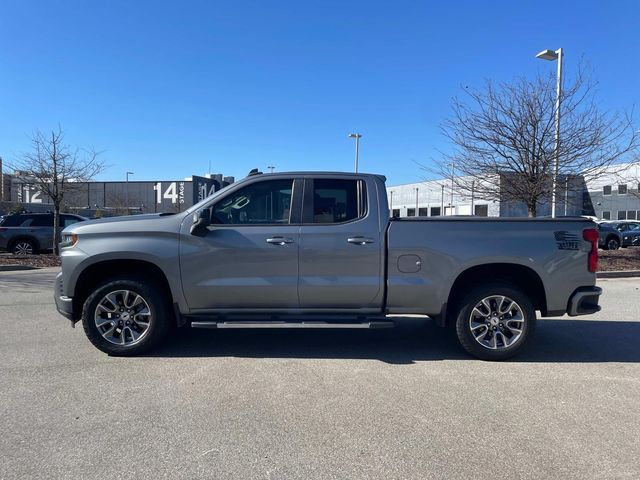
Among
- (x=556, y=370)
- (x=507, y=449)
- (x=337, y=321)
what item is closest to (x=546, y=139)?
(x=556, y=370)

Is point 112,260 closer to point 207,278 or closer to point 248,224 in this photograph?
point 207,278

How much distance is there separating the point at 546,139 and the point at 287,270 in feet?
36.5

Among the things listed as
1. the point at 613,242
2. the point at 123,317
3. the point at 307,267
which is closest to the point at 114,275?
the point at 123,317

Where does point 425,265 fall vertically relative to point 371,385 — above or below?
above

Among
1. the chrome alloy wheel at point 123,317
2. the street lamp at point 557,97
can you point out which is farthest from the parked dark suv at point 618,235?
the chrome alloy wheel at point 123,317

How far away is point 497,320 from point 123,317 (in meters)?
4.04

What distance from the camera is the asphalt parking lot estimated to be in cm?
317

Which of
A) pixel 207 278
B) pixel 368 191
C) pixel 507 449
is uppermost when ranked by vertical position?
pixel 368 191

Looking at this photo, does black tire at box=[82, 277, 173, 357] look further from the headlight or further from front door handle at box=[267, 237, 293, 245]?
front door handle at box=[267, 237, 293, 245]

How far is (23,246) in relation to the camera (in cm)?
1702

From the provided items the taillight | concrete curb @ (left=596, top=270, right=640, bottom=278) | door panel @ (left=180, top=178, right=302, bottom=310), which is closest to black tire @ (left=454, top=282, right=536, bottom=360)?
the taillight

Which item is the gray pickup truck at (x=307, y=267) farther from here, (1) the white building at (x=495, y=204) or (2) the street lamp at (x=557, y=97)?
(1) the white building at (x=495, y=204)

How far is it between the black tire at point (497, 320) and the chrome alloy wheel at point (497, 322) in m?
0.01

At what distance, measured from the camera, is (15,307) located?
327 inches
